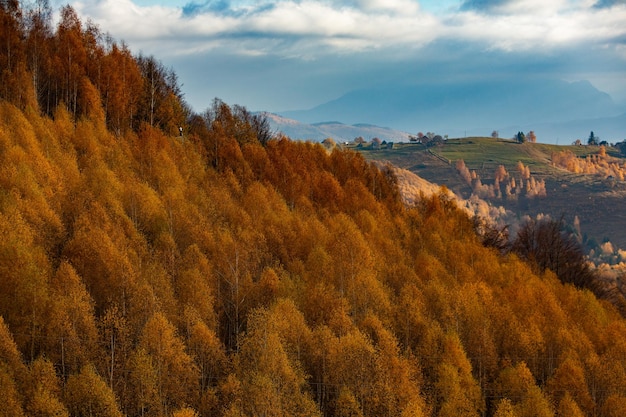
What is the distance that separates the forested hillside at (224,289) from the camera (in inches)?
2467

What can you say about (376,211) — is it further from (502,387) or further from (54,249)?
(54,249)

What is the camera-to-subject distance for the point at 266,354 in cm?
6688

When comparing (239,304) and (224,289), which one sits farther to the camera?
(224,289)

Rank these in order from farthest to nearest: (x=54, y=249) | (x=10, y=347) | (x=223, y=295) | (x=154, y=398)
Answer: (x=223, y=295) → (x=54, y=249) → (x=154, y=398) → (x=10, y=347)

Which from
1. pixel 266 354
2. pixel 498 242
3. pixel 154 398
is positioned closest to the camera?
pixel 154 398

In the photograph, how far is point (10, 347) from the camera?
5538cm

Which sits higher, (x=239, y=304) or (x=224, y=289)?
(x=224, y=289)

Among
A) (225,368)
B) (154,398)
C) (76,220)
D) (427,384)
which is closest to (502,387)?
(427,384)

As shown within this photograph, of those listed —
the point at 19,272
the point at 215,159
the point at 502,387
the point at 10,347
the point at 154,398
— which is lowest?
the point at 502,387

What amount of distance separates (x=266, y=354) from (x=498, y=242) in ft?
286

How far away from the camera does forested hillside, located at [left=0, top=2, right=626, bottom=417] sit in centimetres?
6266

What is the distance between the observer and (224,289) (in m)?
85.9

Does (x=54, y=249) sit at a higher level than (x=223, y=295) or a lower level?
higher

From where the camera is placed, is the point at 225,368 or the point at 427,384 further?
the point at 427,384
